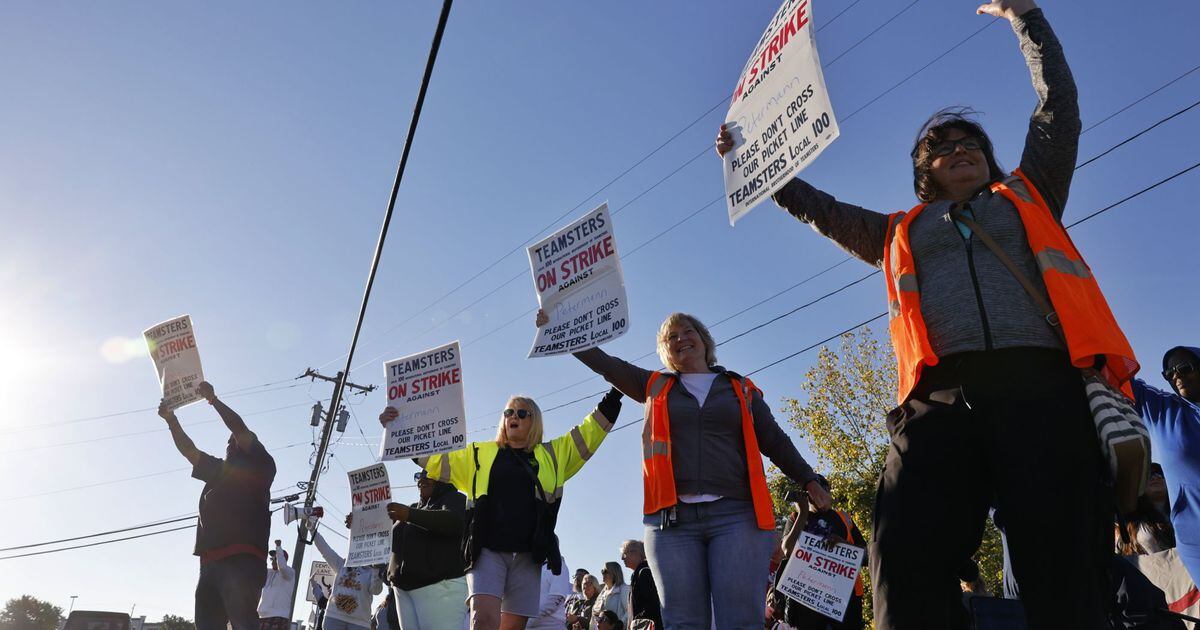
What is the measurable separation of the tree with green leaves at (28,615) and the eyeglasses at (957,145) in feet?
252

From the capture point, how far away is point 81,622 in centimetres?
1150

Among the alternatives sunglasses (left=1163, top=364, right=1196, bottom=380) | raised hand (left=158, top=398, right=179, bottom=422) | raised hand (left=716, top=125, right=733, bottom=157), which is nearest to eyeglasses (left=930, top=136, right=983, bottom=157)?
raised hand (left=716, top=125, right=733, bottom=157)

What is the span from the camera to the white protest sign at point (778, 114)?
3055 millimetres

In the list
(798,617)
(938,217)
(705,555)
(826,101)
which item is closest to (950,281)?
(938,217)

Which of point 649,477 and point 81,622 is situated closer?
point 649,477

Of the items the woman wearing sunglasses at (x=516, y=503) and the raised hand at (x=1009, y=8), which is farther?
the woman wearing sunglasses at (x=516, y=503)

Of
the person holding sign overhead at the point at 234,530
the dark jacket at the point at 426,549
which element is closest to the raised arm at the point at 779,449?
the dark jacket at the point at 426,549

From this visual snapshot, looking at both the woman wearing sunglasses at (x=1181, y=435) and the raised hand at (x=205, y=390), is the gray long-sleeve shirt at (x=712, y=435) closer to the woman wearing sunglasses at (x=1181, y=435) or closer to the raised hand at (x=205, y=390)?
the woman wearing sunglasses at (x=1181, y=435)

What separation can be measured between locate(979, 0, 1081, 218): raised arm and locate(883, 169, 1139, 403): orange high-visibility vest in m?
Answer: 0.06

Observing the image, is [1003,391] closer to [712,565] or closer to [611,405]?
[712,565]

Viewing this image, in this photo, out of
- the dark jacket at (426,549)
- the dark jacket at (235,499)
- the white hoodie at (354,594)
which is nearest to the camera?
the dark jacket at (235,499)

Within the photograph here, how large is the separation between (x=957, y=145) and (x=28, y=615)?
8032 cm

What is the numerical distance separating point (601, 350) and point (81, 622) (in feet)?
35.7

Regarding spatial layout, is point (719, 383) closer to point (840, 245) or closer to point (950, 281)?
point (840, 245)
